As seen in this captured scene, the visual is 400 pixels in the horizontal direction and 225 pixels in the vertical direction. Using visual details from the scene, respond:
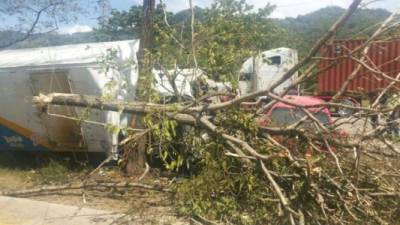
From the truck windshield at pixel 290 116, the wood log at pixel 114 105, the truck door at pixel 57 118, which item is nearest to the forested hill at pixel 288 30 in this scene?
the truck windshield at pixel 290 116

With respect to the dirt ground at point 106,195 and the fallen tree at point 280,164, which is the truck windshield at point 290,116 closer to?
the fallen tree at point 280,164

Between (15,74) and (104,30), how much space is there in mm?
4249

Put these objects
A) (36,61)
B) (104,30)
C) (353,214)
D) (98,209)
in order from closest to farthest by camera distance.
Answer: (353,214) < (98,209) < (36,61) < (104,30)

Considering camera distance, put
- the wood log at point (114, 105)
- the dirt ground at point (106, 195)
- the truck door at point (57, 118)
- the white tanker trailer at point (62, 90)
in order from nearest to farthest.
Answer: the dirt ground at point (106, 195)
the wood log at point (114, 105)
the white tanker trailer at point (62, 90)
the truck door at point (57, 118)

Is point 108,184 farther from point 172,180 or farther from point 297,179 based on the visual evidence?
point 297,179

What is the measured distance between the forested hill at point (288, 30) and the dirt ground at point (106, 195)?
2.79 metres

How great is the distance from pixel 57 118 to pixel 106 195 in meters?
2.27

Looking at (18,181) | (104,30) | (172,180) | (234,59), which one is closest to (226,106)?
(234,59)

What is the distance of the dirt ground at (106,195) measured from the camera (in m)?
6.71

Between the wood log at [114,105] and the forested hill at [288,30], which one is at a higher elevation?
the forested hill at [288,30]

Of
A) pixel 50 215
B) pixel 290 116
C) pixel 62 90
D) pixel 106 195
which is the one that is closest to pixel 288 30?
pixel 290 116

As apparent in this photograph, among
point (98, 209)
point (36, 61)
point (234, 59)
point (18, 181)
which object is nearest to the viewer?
point (98, 209)

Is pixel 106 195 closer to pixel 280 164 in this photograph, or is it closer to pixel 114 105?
pixel 114 105

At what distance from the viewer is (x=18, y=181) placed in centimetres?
912
